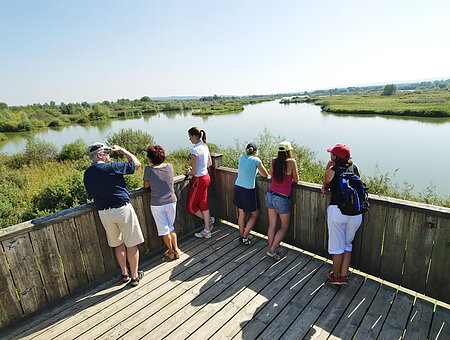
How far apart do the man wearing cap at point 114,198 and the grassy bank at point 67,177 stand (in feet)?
6.75

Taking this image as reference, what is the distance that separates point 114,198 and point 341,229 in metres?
2.20

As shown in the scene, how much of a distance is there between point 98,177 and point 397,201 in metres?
2.78

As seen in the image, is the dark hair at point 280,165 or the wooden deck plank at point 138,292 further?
the dark hair at point 280,165

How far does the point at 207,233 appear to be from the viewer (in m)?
3.79

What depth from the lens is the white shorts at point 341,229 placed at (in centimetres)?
248

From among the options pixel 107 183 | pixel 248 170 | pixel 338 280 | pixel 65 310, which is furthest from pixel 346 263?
pixel 65 310

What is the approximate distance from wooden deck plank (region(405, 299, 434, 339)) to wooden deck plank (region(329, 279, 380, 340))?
318 millimetres

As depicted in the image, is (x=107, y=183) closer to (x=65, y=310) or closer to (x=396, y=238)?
(x=65, y=310)

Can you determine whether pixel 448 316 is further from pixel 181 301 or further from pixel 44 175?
pixel 44 175

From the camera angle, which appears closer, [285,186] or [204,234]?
[285,186]

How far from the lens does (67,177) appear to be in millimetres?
6820

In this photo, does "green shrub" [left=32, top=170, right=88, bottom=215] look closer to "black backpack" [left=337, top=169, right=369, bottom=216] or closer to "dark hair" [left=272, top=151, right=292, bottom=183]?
"dark hair" [left=272, top=151, right=292, bottom=183]

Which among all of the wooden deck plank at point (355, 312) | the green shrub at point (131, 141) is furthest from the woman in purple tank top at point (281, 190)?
the green shrub at point (131, 141)

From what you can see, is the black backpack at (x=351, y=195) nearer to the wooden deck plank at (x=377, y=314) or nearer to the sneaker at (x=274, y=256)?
the wooden deck plank at (x=377, y=314)
